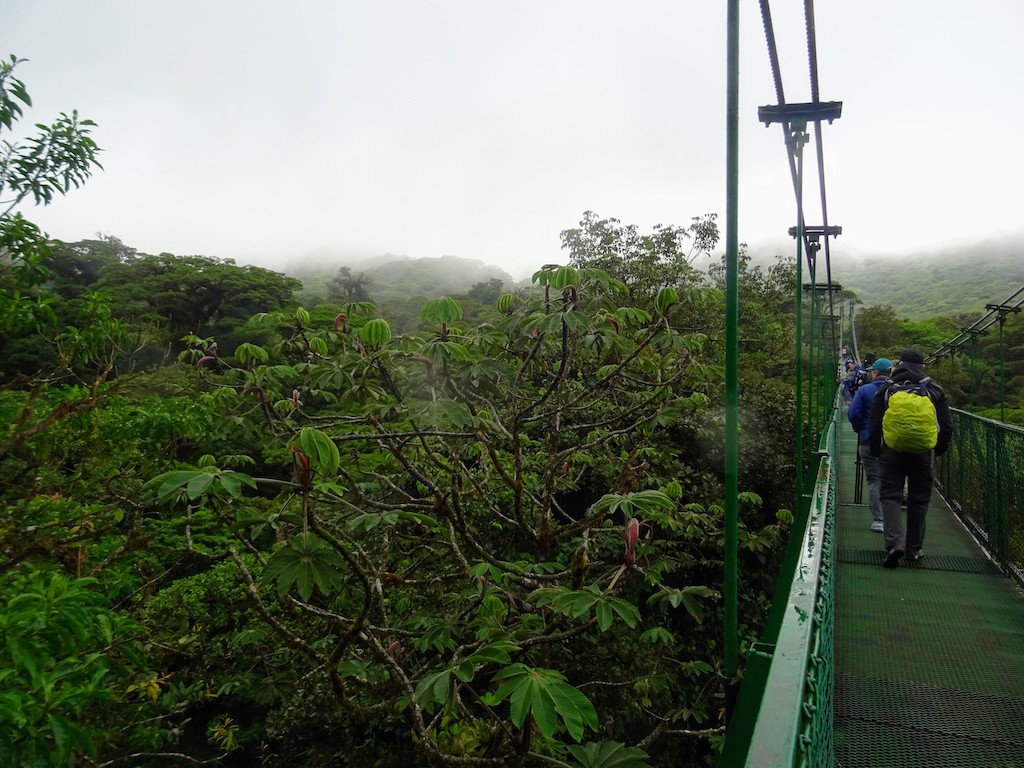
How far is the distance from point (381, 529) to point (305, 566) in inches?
66.6

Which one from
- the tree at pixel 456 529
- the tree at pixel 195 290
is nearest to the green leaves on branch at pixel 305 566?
the tree at pixel 456 529

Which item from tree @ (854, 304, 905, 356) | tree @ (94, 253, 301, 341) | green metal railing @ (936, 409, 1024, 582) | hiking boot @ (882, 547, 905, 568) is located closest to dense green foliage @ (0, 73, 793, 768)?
hiking boot @ (882, 547, 905, 568)

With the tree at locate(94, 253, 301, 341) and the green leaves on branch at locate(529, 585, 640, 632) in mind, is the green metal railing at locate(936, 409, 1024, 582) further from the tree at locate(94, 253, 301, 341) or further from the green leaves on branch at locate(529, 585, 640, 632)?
the tree at locate(94, 253, 301, 341)

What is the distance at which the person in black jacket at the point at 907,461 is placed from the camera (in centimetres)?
327

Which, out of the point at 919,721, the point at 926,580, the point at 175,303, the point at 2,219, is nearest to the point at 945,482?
the point at 926,580

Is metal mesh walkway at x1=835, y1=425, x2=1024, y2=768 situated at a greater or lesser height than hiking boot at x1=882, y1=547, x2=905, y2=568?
lesser

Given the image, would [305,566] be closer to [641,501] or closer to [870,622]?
[641,501]

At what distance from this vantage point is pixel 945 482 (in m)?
5.96

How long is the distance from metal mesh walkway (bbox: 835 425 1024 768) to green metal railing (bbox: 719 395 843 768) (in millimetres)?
1012

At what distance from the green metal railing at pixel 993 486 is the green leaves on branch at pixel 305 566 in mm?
3807

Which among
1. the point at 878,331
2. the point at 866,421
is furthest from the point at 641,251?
the point at 878,331

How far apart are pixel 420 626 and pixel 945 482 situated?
551 centimetres

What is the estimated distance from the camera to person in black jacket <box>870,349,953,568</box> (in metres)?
3.27

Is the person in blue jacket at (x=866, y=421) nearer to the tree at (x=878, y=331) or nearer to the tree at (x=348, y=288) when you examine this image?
Answer: the tree at (x=878, y=331)
